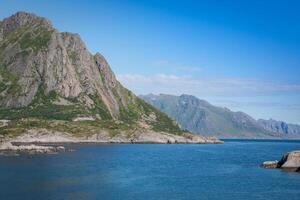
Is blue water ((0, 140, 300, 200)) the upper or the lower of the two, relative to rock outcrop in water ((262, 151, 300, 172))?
lower

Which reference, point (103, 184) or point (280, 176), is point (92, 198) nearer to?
point (103, 184)

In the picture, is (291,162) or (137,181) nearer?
(137,181)

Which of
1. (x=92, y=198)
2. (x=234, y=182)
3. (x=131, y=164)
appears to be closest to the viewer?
(x=92, y=198)

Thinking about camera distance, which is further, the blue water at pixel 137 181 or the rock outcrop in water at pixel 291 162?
the rock outcrop in water at pixel 291 162

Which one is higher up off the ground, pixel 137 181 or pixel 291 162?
pixel 291 162

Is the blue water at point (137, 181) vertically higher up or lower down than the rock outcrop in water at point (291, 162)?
lower down

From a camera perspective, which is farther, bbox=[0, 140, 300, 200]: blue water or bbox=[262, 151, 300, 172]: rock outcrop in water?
bbox=[262, 151, 300, 172]: rock outcrop in water

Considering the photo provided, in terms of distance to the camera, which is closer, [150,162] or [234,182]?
[234,182]

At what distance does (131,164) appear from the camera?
180m

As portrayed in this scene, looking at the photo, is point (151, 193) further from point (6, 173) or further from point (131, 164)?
point (131, 164)

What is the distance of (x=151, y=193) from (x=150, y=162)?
84592 mm

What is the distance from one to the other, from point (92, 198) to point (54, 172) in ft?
156

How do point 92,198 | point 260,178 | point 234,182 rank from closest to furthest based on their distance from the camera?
point 92,198 < point 234,182 < point 260,178

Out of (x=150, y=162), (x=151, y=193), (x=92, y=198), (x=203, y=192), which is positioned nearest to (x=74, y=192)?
(x=92, y=198)
